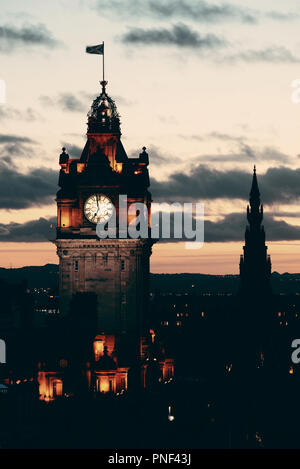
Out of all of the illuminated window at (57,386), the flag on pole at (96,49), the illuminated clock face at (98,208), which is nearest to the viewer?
the illuminated window at (57,386)

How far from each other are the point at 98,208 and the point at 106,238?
4.12 m

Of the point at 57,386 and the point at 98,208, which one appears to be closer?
the point at 57,386

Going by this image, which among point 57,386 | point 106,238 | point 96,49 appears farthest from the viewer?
point 106,238

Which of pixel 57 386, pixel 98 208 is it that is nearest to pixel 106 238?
pixel 98 208

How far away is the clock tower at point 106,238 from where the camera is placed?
16350 cm

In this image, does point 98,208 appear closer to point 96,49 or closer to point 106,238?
point 106,238

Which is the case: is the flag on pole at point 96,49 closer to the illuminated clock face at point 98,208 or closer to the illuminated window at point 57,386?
the illuminated clock face at point 98,208

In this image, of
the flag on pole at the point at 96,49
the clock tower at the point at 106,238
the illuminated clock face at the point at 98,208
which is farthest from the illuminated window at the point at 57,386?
the flag on pole at the point at 96,49

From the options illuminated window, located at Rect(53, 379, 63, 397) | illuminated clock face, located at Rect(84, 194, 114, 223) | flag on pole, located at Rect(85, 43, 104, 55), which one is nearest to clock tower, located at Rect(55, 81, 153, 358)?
illuminated clock face, located at Rect(84, 194, 114, 223)

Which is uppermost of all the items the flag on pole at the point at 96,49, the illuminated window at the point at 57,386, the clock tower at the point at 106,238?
the flag on pole at the point at 96,49

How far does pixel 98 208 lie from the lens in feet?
538

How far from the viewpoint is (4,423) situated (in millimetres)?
131750

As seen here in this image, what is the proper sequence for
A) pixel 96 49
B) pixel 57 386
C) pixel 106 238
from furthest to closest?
pixel 106 238, pixel 96 49, pixel 57 386

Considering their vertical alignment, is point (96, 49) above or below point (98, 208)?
above
